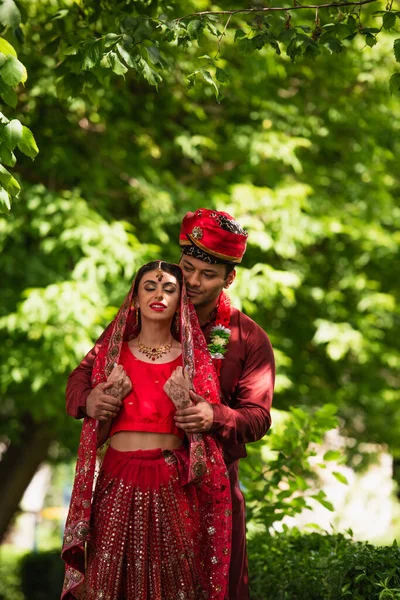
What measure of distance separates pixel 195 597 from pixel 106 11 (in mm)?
2916

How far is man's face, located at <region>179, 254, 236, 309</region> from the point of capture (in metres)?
3.95

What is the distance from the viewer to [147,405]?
3588 millimetres

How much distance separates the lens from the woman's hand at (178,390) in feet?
11.6

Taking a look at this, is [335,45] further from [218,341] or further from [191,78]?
[218,341]

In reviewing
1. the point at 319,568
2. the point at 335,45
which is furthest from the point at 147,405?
the point at 335,45

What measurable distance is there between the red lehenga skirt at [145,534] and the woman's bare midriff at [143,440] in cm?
2

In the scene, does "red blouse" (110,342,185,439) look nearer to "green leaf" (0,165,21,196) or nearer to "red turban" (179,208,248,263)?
"red turban" (179,208,248,263)

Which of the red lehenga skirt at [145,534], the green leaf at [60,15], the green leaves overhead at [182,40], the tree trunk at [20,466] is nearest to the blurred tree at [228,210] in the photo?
the tree trunk at [20,466]

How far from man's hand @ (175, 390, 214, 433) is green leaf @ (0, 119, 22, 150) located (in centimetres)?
112

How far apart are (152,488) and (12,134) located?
1.40m

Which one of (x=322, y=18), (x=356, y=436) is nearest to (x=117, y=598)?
(x=322, y=18)

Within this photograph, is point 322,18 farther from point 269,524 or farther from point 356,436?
point 356,436

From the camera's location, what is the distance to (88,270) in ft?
25.2

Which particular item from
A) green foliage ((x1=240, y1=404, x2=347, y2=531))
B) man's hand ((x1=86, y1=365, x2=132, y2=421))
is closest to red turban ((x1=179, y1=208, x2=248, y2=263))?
man's hand ((x1=86, y1=365, x2=132, y2=421))
